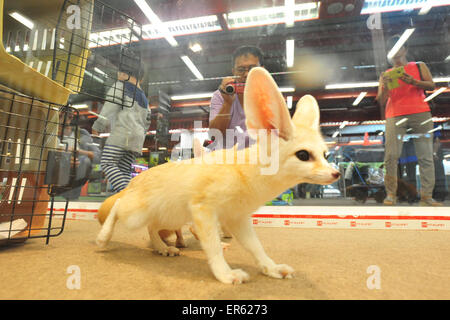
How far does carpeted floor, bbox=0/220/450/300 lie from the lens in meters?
0.62

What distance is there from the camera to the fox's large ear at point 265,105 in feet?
2.38

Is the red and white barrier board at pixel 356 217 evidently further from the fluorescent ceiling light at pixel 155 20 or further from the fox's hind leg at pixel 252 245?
the fluorescent ceiling light at pixel 155 20

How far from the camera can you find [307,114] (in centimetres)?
87

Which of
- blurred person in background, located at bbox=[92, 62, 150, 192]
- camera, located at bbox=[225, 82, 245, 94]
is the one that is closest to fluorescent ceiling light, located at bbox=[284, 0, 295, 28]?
camera, located at bbox=[225, 82, 245, 94]

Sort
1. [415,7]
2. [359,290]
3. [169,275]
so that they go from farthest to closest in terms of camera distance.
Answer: [415,7] < [169,275] < [359,290]

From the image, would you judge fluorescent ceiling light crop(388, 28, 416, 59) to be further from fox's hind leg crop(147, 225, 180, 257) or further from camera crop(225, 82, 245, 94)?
fox's hind leg crop(147, 225, 180, 257)

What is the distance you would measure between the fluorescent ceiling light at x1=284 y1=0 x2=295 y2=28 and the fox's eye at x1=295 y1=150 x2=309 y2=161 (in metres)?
2.46

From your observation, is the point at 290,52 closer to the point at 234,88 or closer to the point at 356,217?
the point at 234,88

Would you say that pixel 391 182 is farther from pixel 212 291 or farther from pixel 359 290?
pixel 212 291

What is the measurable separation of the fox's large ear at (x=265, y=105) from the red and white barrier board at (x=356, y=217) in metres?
1.35

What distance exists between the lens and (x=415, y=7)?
2.44 metres

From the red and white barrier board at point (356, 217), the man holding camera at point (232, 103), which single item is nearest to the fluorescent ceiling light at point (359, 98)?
the red and white barrier board at point (356, 217)
